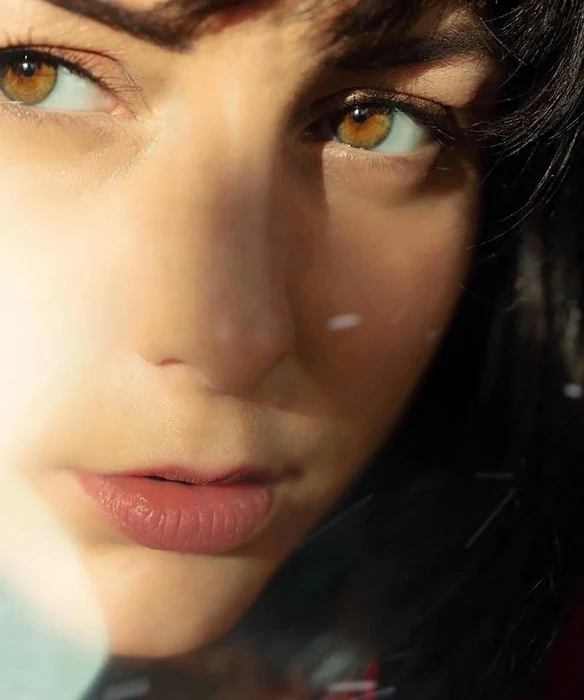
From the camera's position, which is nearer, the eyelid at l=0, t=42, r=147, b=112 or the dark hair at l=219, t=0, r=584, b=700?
the eyelid at l=0, t=42, r=147, b=112

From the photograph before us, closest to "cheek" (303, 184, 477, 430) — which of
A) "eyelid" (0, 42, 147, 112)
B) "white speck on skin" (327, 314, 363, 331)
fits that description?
"white speck on skin" (327, 314, 363, 331)

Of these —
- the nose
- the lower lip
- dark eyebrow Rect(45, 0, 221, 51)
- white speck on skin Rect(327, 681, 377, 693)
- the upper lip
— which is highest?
dark eyebrow Rect(45, 0, 221, 51)

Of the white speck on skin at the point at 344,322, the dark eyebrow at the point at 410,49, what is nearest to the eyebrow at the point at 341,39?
the dark eyebrow at the point at 410,49

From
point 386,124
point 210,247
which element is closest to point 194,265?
point 210,247

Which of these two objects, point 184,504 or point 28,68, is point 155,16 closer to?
point 28,68

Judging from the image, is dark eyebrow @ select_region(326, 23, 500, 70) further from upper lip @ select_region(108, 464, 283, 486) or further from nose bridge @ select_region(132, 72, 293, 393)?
upper lip @ select_region(108, 464, 283, 486)

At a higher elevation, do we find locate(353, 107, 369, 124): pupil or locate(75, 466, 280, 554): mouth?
locate(353, 107, 369, 124): pupil
